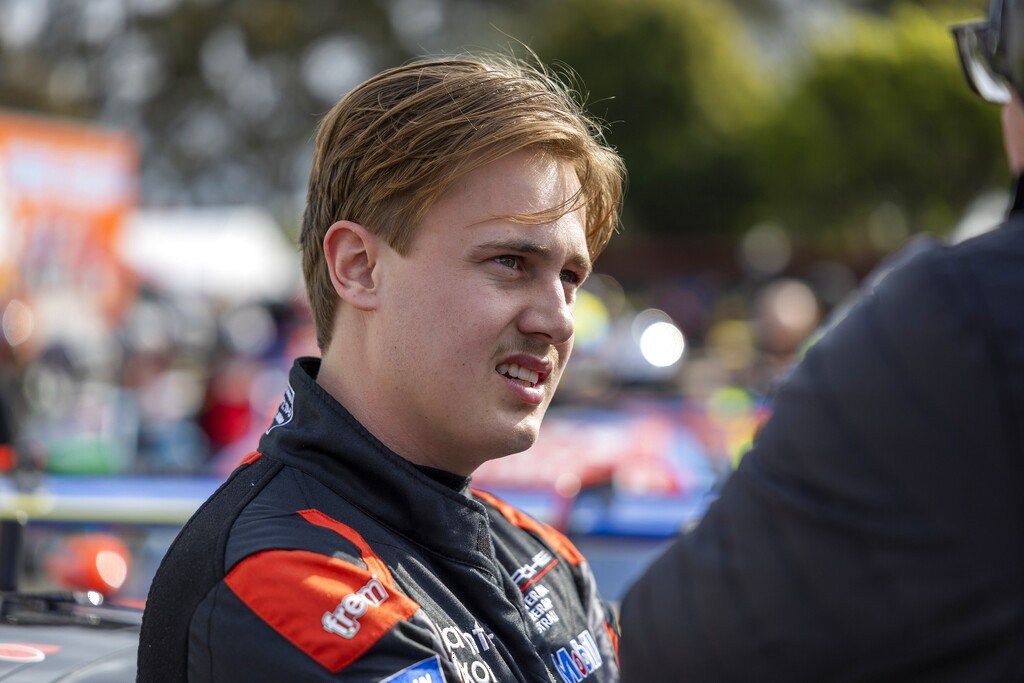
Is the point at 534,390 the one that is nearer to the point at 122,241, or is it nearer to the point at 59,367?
the point at 59,367

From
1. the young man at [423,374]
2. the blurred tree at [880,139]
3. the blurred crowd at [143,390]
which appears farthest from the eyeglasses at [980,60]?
the blurred tree at [880,139]

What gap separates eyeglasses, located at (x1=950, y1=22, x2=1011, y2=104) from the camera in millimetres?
1207

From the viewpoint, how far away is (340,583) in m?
1.39

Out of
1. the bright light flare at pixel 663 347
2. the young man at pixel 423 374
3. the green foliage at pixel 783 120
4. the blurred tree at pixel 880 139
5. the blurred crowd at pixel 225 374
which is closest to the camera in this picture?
the young man at pixel 423 374

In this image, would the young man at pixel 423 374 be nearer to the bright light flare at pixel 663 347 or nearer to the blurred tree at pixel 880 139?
the bright light flare at pixel 663 347

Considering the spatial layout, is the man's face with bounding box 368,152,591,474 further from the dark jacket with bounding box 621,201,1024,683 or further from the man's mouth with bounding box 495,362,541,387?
the dark jacket with bounding box 621,201,1024,683

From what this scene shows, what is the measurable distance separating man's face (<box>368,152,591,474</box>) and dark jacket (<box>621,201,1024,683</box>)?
0.59m

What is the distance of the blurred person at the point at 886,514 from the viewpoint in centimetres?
97

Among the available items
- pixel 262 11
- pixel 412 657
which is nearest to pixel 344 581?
pixel 412 657

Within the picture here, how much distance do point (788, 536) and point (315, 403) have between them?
0.78 metres

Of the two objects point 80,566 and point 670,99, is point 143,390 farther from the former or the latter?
point 670,99

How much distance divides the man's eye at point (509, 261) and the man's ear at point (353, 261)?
0.17m

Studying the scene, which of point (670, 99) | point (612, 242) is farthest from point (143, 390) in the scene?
point (670, 99)

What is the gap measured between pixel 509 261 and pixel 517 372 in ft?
0.50
